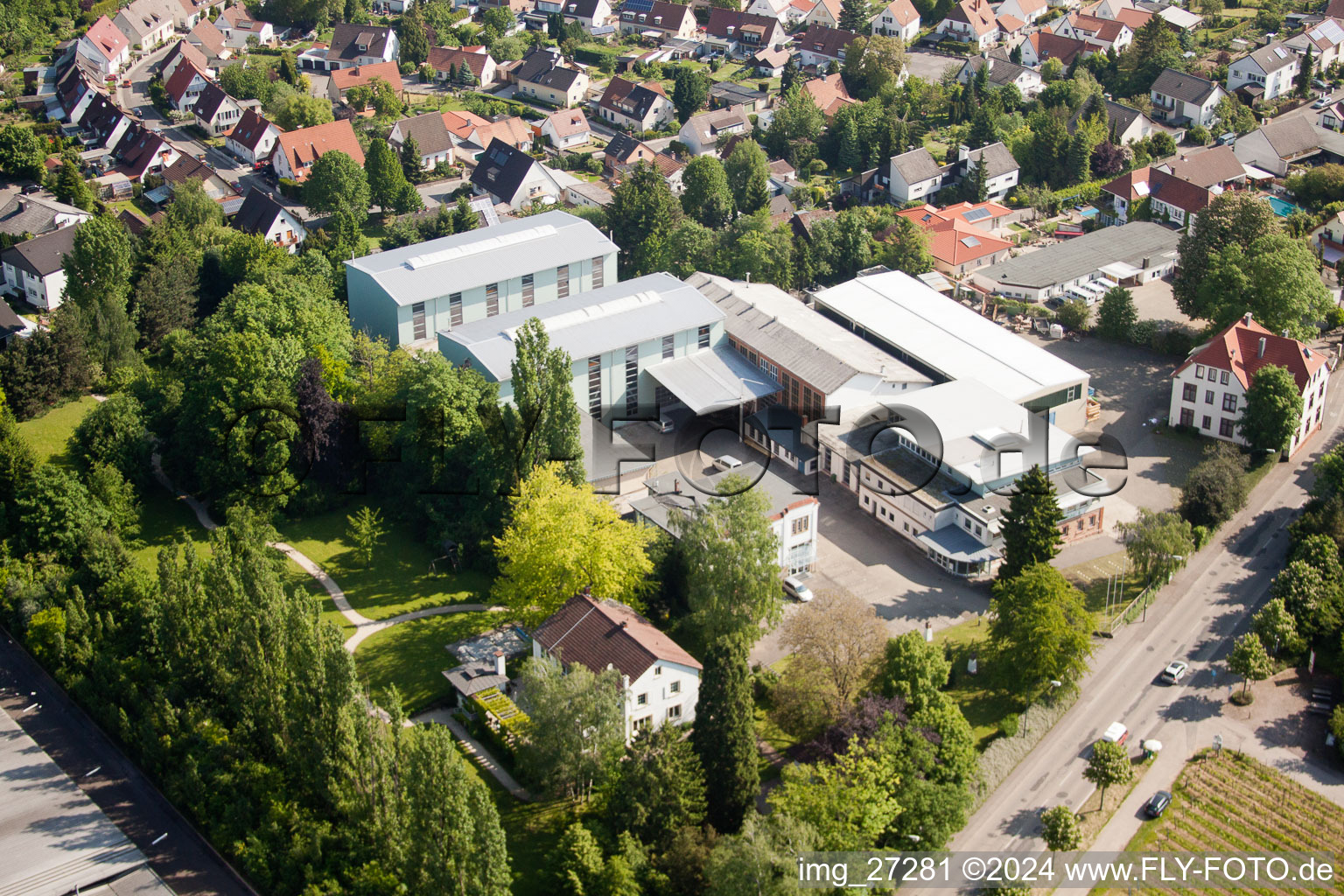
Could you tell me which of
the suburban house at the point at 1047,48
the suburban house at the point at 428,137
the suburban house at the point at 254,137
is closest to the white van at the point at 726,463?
the suburban house at the point at 428,137

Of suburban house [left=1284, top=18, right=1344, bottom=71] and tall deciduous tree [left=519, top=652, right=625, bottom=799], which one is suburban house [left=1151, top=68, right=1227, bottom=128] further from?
tall deciduous tree [left=519, top=652, right=625, bottom=799]

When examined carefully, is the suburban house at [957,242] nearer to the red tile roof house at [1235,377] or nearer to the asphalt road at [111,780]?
the red tile roof house at [1235,377]

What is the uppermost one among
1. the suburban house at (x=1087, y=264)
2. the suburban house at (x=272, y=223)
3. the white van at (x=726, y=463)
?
the suburban house at (x=272, y=223)

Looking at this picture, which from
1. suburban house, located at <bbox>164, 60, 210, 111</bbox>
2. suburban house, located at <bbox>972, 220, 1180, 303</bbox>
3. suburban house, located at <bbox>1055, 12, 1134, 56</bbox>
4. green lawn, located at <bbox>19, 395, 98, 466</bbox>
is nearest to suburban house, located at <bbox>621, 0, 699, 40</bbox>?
suburban house, located at <bbox>1055, 12, 1134, 56</bbox>

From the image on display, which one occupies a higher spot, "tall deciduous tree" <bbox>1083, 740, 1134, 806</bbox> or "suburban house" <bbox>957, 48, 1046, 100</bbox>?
"suburban house" <bbox>957, 48, 1046, 100</bbox>

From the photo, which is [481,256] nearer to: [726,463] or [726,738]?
→ [726,463]

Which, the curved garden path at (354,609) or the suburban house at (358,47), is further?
the suburban house at (358,47)
